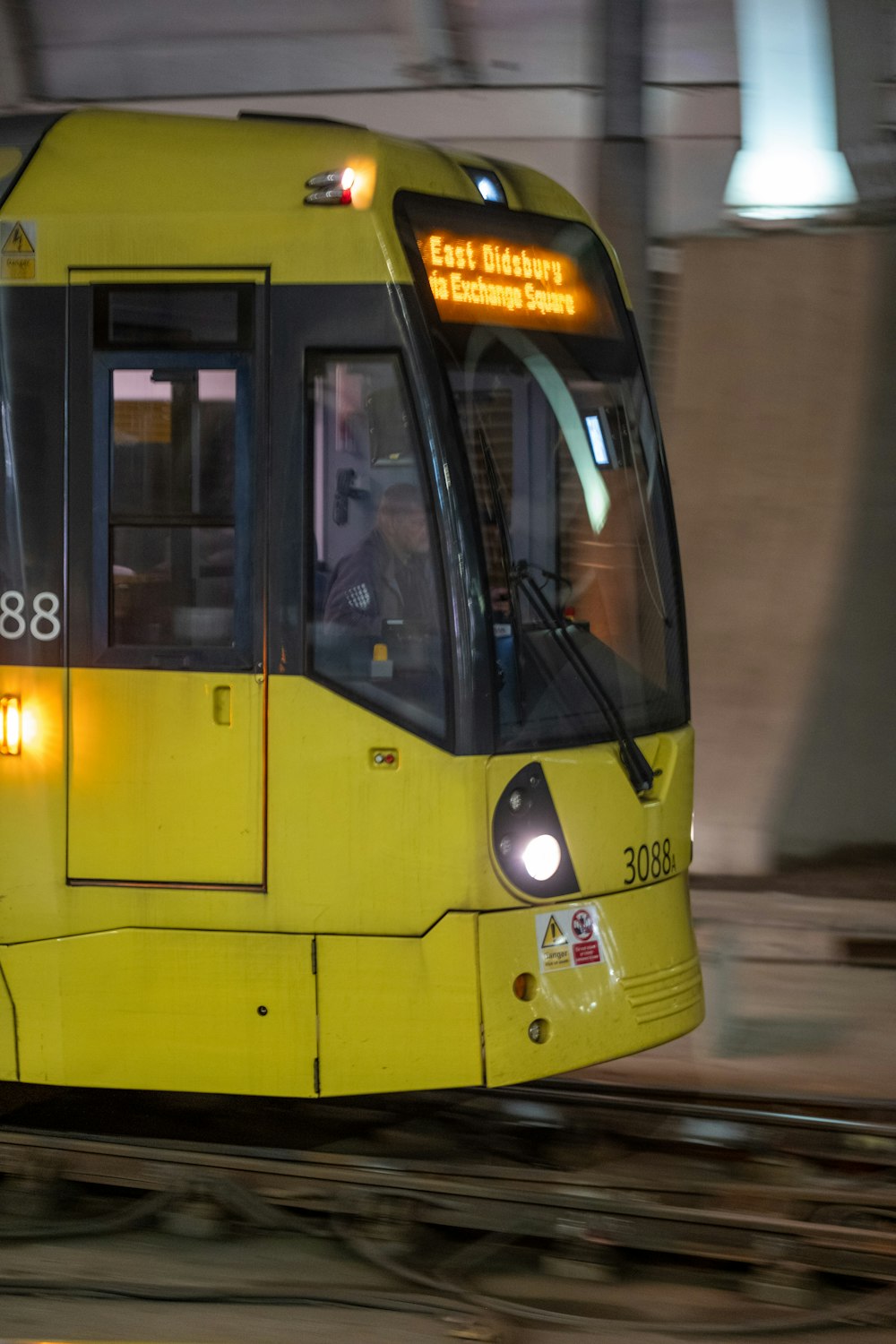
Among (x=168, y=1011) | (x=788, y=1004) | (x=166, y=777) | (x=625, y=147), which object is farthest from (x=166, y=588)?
(x=625, y=147)

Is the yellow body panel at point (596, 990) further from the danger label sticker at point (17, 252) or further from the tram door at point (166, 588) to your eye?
the danger label sticker at point (17, 252)

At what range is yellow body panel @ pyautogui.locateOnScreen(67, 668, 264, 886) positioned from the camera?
4.62m

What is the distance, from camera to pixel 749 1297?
4.43 meters

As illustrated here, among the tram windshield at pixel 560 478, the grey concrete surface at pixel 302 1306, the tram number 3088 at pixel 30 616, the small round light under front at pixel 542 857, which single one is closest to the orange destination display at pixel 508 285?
the tram windshield at pixel 560 478

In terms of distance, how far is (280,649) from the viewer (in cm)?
462

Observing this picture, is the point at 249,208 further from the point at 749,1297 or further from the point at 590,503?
the point at 749,1297

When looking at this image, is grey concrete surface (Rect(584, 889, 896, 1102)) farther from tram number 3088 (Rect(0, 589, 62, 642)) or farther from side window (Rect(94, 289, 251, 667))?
tram number 3088 (Rect(0, 589, 62, 642))

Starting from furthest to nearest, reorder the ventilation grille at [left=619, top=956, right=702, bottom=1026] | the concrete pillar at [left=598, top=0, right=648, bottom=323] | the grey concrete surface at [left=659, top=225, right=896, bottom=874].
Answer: the grey concrete surface at [left=659, top=225, right=896, bottom=874] → the concrete pillar at [left=598, top=0, right=648, bottom=323] → the ventilation grille at [left=619, top=956, right=702, bottom=1026]

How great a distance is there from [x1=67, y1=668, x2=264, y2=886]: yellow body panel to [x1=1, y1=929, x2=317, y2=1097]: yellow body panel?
21 centimetres

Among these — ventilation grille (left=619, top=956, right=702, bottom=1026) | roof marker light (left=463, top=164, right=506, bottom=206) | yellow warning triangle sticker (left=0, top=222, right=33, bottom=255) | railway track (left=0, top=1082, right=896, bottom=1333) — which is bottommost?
railway track (left=0, top=1082, right=896, bottom=1333)

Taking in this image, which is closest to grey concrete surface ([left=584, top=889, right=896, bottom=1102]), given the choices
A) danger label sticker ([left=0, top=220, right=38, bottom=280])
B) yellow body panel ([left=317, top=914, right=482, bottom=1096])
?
yellow body panel ([left=317, top=914, right=482, bottom=1096])

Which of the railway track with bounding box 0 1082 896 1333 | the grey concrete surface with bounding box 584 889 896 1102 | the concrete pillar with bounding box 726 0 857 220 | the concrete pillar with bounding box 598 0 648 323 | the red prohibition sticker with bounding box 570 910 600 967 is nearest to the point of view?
the railway track with bounding box 0 1082 896 1333

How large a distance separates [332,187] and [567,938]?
2.27m

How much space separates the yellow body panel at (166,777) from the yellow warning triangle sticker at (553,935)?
0.85 meters
